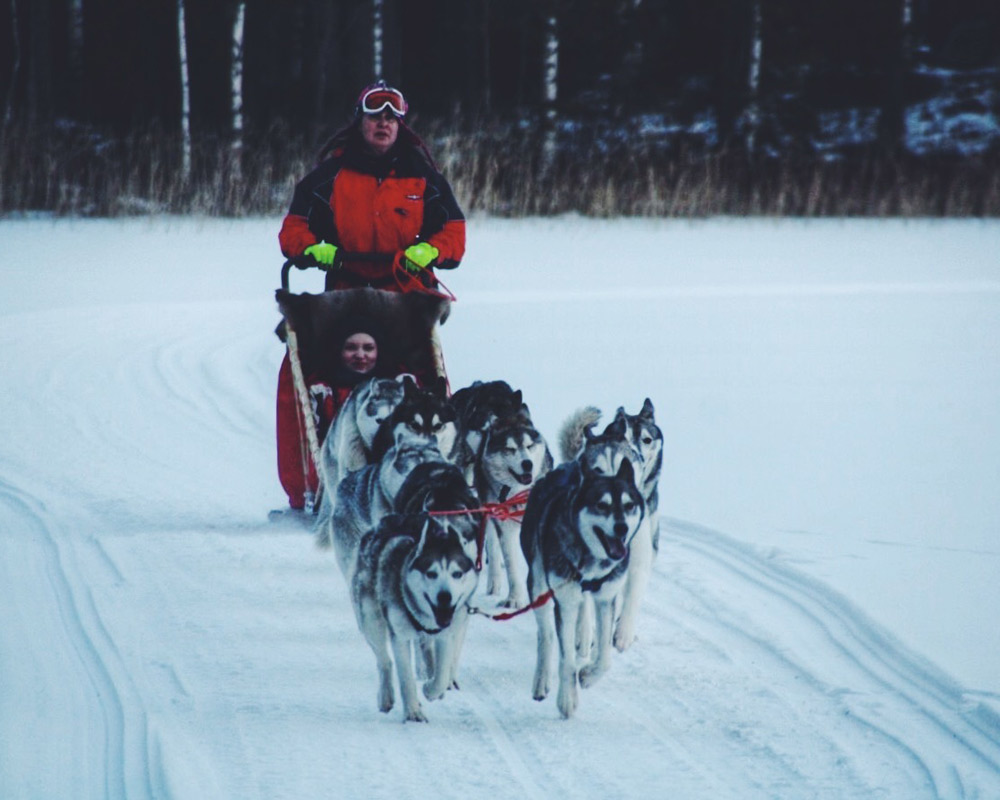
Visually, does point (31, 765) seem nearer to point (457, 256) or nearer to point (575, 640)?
point (575, 640)

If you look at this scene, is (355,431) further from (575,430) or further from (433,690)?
(433,690)

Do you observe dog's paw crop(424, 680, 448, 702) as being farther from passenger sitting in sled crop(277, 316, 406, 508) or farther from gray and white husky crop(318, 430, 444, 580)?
passenger sitting in sled crop(277, 316, 406, 508)

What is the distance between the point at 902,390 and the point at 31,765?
238 inches

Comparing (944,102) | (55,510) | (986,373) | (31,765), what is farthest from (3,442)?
(944,102)

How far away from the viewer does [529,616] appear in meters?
4.43

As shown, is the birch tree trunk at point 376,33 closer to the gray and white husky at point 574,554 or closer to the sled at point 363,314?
the sled at point 363,314

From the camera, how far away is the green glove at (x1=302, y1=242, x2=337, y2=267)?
4996 millimetres

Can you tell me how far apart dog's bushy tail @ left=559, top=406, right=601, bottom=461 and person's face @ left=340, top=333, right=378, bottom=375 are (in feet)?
3.43

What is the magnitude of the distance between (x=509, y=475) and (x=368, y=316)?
112 cm

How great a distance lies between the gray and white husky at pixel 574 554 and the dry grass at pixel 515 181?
11.4 meters

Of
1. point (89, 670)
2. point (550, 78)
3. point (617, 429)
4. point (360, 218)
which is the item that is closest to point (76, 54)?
point (550, 78)

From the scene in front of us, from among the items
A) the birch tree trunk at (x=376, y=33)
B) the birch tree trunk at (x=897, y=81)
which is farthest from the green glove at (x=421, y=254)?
the birch tree trunk at (x=897, y=81)

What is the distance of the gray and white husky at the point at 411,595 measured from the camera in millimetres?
3199

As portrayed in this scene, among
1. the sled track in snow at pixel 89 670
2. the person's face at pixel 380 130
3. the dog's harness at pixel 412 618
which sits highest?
the person's face at pixel 380 130
